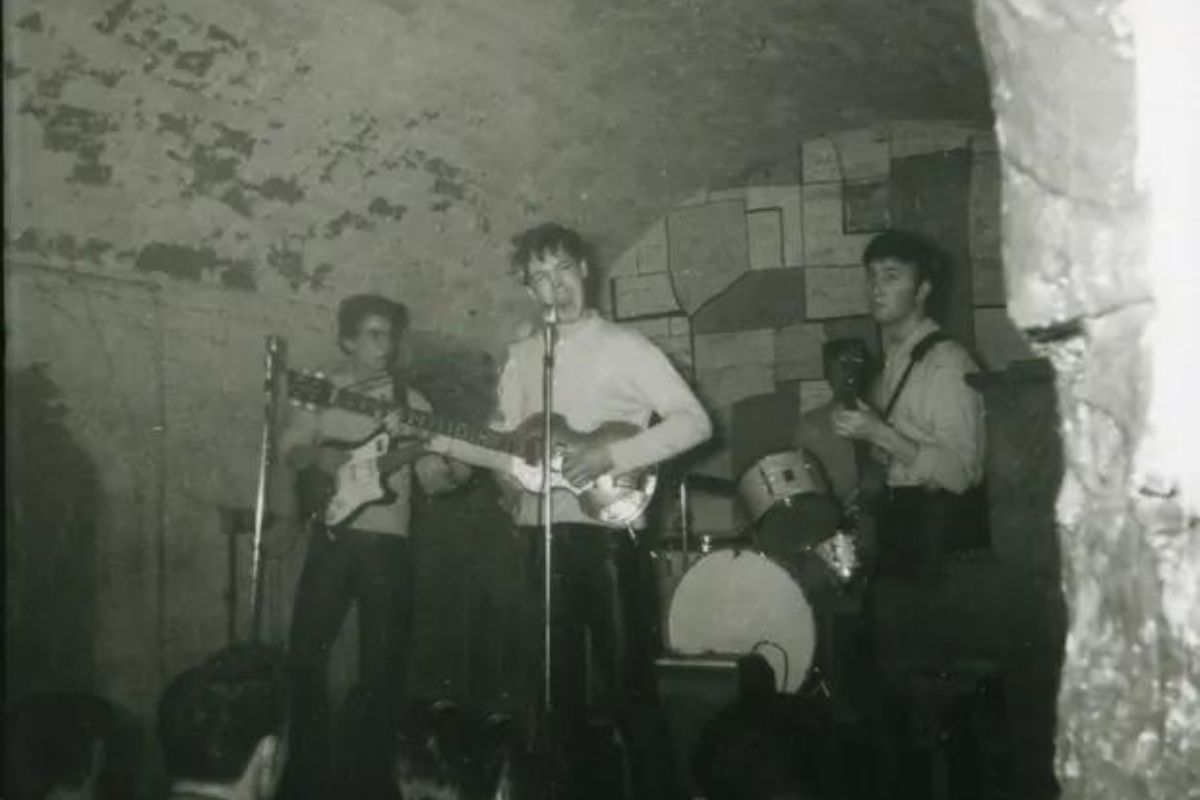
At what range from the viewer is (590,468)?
12.6 ft

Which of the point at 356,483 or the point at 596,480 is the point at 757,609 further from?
the point at 356,483

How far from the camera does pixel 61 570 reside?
3.71 metres

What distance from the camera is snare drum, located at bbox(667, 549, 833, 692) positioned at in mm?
4039

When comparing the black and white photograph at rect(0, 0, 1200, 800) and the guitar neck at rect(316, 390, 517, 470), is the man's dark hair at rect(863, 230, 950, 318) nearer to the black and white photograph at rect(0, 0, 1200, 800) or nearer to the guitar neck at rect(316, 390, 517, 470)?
the black and white photograph at rect(0, 0, 1200, 800)

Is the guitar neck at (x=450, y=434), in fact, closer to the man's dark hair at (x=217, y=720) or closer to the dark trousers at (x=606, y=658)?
the dark trousers at (x=606, y=658)

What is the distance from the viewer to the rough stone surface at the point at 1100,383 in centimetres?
69

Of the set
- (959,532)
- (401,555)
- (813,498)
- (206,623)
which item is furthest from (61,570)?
(959,532)

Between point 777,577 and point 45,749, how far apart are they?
8.36ft

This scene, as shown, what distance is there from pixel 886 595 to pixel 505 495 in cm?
170

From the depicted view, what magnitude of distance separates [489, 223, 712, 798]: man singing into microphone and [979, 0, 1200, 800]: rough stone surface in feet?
8.72

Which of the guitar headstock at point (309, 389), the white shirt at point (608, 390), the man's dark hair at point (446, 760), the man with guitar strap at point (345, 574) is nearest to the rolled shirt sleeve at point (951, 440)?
the white shirt at point (608, 390)

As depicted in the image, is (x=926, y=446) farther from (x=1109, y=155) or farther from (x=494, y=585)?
(x=1109, y=155)

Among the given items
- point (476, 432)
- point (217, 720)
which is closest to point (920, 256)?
point (476, 432)

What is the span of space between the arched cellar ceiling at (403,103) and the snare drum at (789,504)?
5.20 ft
